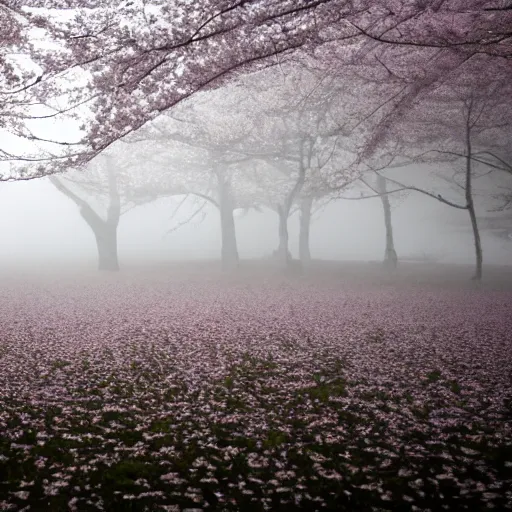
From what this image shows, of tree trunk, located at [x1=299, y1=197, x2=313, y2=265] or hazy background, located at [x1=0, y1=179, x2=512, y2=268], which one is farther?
hazy background, located at [x1=0, y1=179, x2=512, y2=268]

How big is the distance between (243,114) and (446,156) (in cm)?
1123

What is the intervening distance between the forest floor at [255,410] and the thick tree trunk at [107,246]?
13495 mm

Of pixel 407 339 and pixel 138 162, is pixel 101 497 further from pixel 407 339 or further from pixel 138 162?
pixel 138 162

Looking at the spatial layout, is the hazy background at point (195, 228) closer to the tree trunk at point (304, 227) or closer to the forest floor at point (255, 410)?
the tree trunk at point (304, 227)

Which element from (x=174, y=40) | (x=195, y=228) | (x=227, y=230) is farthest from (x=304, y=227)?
(x=195, y=228)

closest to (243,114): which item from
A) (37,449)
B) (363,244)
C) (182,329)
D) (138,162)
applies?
(138,162)

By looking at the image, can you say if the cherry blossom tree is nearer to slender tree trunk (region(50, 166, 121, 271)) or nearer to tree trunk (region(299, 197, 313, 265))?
slender tree trunk (region(50, 166, 121, 271))

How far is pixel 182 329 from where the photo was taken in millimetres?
10594

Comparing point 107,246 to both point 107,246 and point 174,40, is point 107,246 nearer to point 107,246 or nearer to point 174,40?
point 107,246

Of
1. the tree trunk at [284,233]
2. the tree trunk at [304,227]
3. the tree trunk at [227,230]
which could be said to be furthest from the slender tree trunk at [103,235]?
the tree trunk at [304,227]

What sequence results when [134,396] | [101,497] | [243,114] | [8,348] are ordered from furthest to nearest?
1. [243,114]
2. [8,348]
3. [134,396]
4. [101,497]

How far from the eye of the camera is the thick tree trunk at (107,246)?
84.9 feet

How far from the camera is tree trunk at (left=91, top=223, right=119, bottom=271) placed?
25875mm

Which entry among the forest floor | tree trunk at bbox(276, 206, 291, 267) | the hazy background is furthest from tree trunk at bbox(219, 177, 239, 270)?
the hazy background
